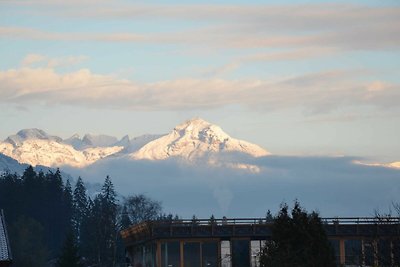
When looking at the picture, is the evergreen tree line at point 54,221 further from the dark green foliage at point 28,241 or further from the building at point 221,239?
the building at point 221,239

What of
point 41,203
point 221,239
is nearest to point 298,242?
point 221,239

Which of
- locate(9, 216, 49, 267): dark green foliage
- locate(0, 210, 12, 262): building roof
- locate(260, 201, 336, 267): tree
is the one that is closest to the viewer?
locate(0, 210, 12, 262): building roof

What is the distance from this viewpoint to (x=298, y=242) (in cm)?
6419

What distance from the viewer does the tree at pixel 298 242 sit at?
6294 centimetres

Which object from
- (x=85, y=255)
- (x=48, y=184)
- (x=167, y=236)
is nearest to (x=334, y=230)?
(x=167, y=236)

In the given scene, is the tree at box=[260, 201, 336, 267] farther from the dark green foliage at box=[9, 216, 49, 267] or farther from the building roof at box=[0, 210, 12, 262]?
the dark green foliage at box=[9, 216, 49, 267]

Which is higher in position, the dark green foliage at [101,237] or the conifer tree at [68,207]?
the conifer tree at [68,207]

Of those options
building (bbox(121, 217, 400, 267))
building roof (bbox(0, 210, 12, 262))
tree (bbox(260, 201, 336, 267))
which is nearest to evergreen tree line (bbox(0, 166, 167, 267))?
building (bbox(121, 217, 400, 267))

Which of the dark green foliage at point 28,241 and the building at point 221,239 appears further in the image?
the dark green foliage at point 28,241

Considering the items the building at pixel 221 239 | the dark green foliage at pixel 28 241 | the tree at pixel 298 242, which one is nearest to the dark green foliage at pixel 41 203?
the dark green foliage at pixel 28 241

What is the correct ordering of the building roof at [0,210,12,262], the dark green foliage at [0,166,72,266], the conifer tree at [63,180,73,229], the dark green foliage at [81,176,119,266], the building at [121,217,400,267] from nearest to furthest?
1. the building roof at [0,210,12,262]
2. the building at [121,217,400,267]
3. the dark green foliage at [81,176,119,266]
4. the dark green foliage at [0,166,72,266]
5. the conifer tree at [63,180,73,229]

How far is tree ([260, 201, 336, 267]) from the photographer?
62.9 m

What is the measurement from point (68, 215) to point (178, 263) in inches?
3445

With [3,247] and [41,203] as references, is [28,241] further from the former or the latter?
[3,247]
